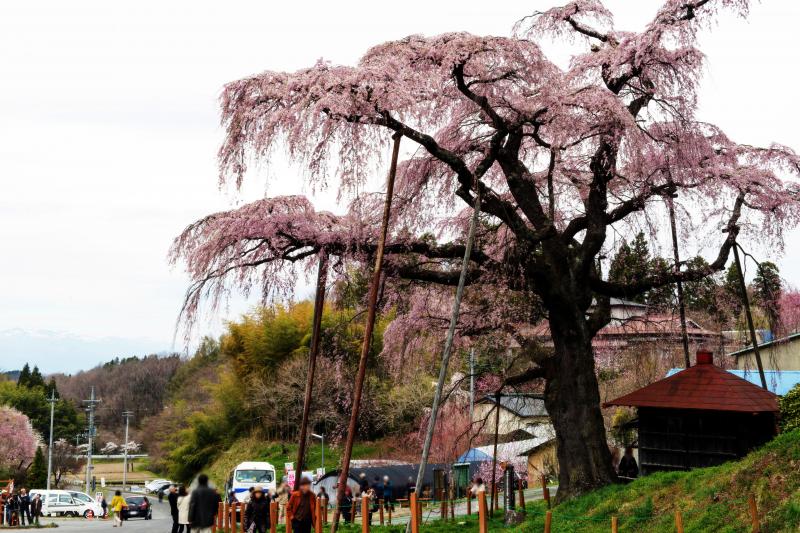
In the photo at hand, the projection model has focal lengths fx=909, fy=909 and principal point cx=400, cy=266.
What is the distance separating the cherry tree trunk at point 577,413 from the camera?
2044 centimetres

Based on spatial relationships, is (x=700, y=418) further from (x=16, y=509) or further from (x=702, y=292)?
(x=16, y=509)

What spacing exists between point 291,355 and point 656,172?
39339mm

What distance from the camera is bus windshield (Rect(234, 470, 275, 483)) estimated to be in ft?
125

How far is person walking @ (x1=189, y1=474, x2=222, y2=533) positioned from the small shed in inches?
394

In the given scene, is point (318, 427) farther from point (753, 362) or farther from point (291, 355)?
point (753, 362)

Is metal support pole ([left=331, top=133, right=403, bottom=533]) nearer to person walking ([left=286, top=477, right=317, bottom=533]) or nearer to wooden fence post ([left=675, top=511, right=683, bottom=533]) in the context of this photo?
person walking ([left=286, top=477, right=317, bottom=533])

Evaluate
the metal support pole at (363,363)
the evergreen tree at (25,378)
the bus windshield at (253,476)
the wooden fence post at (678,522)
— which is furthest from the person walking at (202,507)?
the evergreen tree at (25,378)

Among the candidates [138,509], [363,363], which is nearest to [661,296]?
[363,363]

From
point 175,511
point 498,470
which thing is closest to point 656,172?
point 175,511

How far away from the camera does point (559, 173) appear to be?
24.9 m

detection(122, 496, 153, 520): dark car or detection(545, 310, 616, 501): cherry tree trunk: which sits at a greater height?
detection(545, 310, 616, 501): cherry tree trunk

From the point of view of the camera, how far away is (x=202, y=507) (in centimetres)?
1490

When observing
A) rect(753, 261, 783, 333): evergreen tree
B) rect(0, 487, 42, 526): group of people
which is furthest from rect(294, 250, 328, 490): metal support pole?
rect(0, 487, 42, 526): group of people

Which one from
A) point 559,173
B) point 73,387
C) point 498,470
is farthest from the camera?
point 73,387
